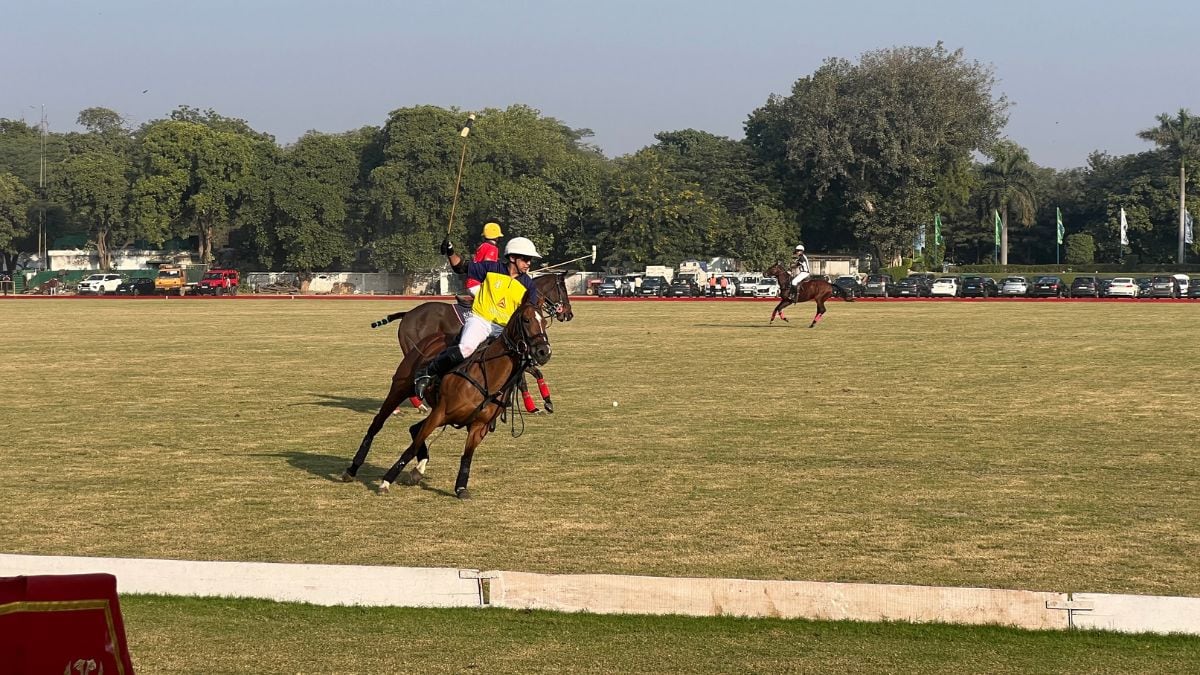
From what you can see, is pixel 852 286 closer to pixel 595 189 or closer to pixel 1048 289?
pixel 1048 289

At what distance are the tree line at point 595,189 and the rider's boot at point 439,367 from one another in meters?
74.3

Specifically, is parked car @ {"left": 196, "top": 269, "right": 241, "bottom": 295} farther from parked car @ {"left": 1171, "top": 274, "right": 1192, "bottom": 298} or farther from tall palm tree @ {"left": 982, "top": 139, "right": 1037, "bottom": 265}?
tall palm tree @ {"left": 982, "top": 139, "right": 1037, "bottom": 265}

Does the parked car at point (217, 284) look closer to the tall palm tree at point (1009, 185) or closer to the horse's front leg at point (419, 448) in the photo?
the tall palm tree at point (1009, 185)

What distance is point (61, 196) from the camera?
92.6 m

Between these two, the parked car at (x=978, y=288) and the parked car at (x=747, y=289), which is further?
the parked car at (x=747, y=289)

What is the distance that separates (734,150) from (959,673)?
305 feet

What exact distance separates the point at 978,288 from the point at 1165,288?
28.6 feet

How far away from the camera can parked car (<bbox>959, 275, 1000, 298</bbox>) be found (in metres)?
69.3

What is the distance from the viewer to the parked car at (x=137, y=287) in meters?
→ 78.1

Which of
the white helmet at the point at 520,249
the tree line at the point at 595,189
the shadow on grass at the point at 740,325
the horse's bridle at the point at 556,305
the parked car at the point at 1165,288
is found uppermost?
the tree line at the point at 595,189

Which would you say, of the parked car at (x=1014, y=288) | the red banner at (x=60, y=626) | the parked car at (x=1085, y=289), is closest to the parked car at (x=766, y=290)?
the parked car at (x=1014, y=288)

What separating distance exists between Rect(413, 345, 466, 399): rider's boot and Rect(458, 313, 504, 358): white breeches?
0.07 m

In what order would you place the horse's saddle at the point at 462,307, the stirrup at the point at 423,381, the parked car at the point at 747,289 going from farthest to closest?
the parked car at the point at 747,289 → the horse's saddle at the point at 462,307 → the stirrup at the point at 423,381

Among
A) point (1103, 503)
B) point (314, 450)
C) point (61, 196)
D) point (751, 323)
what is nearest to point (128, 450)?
point (314, 450)
